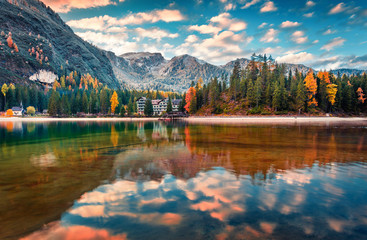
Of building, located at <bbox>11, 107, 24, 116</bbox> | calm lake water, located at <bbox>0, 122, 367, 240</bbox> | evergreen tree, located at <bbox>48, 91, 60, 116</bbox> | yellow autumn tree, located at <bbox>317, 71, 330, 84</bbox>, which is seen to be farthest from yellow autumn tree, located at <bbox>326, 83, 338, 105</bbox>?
building, located at <bbox>11, 107, 24, 116</bbox>

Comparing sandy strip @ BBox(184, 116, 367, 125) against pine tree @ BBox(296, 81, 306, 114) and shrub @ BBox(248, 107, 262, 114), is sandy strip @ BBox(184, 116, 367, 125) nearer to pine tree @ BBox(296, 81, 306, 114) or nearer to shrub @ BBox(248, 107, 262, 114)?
shrub @ BBox(248, 107, 262, 114)

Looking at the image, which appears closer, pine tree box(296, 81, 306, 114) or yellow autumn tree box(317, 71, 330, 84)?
pine tree box(296, 81, 306, 114)

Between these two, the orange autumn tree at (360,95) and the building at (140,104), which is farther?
the building at (140,104)

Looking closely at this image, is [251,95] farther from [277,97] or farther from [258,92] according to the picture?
[277,97]

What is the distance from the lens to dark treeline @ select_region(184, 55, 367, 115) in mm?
99625

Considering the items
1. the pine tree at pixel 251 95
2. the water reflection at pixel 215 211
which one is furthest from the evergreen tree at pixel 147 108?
the water reflection at pixel 215 211

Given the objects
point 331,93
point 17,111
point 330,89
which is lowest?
point 17,111

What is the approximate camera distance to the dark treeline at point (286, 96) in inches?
3922

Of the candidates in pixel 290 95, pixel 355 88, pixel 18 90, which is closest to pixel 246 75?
pixel 290 95

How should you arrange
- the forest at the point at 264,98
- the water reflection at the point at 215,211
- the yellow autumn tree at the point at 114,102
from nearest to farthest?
the water reflection at the point at 215,211 < the forest at the point at 264,98 < the yellow autumn tree at the point at 114,102

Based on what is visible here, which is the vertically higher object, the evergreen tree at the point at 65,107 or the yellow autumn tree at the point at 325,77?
the yellow autumn tree at the point at 325,77

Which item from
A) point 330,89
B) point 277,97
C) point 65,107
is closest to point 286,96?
point 277,97

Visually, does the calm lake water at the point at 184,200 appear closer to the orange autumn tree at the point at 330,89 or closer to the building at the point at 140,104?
the orange autumn tree at the point at 330,89

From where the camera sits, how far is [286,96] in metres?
101
